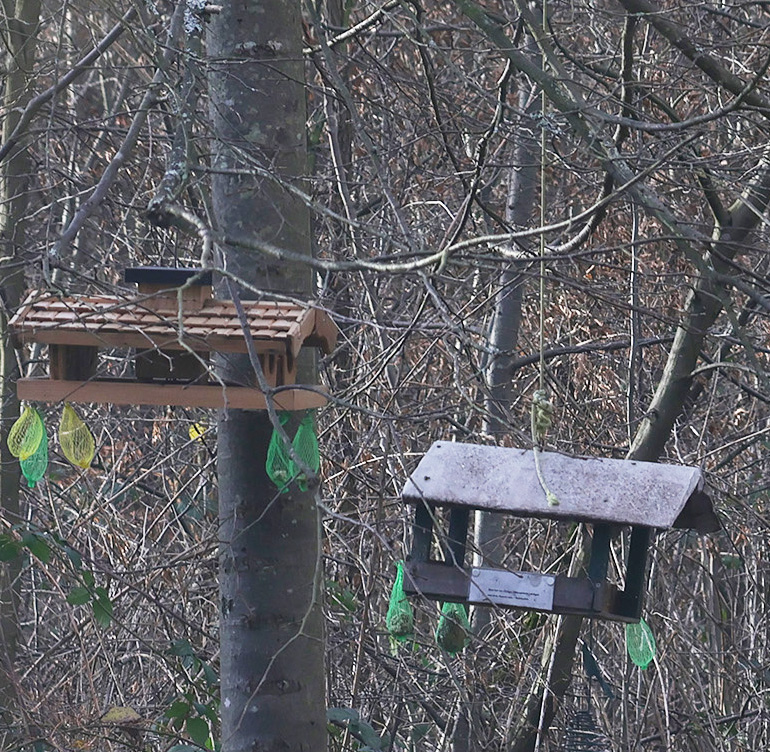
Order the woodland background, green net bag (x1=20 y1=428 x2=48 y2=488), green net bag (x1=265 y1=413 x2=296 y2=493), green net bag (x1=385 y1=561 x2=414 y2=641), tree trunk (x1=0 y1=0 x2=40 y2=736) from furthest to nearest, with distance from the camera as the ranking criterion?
tree trunk (x1=0 y1=0 x2=40 y2=736), the woodland background, green net bag (x1=385 y1=561 x2=414 y2=641), green net bag (x1=20 y1=428 x2=48 y2=488), green net bag (x1=265 y1=413 x2=296 y2=493)

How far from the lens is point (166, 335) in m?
2.59

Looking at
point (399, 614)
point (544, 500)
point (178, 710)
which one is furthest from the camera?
point (178, 710)

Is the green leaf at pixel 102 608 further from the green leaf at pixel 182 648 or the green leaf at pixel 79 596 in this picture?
the green leaf at pixel 182 648

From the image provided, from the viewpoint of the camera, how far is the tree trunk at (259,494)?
289 cm

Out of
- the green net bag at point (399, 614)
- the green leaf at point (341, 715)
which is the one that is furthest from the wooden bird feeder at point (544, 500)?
the green leaf at point (341, 715)

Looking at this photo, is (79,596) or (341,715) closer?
(79,596)

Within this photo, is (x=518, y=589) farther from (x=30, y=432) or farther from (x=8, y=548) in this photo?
(x=8, y=548)

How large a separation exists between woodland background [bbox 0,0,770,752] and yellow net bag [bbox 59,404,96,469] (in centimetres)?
74

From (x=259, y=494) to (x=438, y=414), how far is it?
1006 mm

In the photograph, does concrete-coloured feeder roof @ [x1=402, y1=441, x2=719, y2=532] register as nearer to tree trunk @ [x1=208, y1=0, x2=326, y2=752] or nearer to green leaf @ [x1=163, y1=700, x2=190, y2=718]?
tree trunk @ [x1=208, y1=0, x2=326, y2=752]

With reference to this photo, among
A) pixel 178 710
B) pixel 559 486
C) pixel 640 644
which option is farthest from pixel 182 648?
pixel 559 486

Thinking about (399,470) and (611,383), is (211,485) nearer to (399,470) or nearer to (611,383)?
(399,470)

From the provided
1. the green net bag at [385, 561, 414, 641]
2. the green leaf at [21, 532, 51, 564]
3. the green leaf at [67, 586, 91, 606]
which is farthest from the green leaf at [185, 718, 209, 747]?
the green net bag at [385, 561, 414, 641]

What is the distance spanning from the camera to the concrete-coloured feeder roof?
2594 mm
